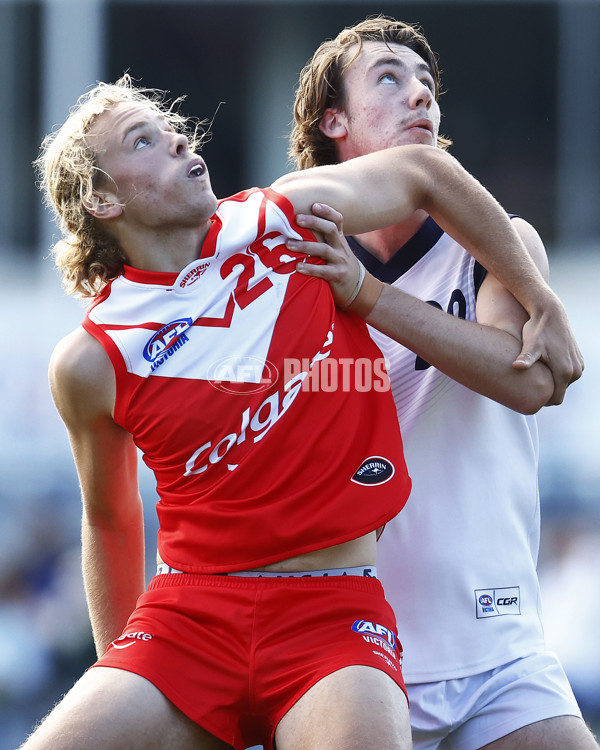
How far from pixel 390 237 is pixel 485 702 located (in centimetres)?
131

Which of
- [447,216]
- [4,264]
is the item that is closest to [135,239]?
[447,216]

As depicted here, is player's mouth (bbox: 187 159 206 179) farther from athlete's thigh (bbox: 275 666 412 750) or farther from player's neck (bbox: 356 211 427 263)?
athlete's thigh (bbox: 275 666 412 750)

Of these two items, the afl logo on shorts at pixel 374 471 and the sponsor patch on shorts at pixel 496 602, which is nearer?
the afl logo on shorts at pixel 374 471

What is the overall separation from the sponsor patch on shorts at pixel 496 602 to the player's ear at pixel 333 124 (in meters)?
1.47

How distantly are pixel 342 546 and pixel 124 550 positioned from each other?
65 cm

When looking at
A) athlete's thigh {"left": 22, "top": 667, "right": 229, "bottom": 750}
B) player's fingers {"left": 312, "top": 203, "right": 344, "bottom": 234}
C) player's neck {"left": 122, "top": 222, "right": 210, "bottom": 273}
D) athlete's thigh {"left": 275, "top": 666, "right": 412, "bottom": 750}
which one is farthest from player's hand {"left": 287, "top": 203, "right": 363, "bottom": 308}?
athlete's thigh {"left": 22, "top": 667, "right": 229, "bottom": 750}

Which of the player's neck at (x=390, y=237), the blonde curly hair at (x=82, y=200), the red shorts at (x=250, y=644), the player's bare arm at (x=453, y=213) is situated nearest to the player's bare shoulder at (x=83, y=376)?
the blonde curly hair at (x=82, y=200)

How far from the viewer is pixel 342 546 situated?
2467 mm

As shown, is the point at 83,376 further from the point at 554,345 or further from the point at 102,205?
the point at 554,345

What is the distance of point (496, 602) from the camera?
2908 millimetres

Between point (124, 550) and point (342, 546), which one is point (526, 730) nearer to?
point (342, 546)

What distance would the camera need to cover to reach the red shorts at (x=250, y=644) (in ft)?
7.52

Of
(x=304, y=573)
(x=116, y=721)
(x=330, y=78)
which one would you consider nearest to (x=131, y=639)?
(x=116, y=721)

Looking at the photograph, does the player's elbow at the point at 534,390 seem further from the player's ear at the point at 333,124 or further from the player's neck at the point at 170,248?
the player's ear at the point at 333,124
